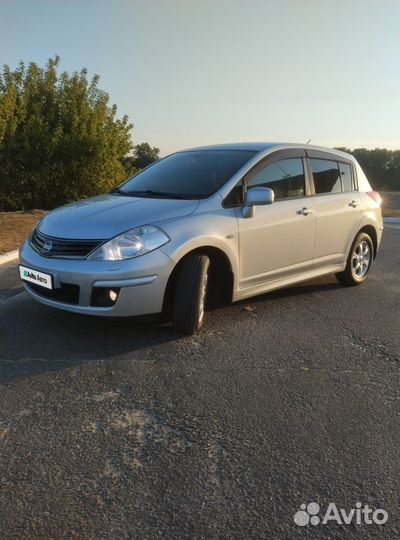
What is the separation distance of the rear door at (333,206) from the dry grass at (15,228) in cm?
495

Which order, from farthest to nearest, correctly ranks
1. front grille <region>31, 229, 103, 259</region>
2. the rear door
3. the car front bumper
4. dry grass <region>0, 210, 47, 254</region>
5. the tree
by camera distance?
the tree → dry grass <region>0, 210, 47, 254</region> → the rear door → front grille <region>31, 229, 103, 259</region> → the car front bumper

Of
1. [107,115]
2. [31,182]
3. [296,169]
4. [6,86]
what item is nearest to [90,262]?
[296,169]

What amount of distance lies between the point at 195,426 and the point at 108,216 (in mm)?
1978

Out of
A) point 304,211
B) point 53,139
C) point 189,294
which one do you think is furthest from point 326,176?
point 53,139

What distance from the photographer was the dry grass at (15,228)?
8.56 m

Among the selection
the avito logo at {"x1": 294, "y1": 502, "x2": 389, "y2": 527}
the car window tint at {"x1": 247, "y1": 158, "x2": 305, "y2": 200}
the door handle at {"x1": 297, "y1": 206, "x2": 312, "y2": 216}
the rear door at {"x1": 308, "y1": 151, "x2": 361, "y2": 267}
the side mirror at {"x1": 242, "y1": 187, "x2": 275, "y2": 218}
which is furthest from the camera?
the rear door at {"x1": 308, "y1": 151, "x2": 361, "y2": 267}

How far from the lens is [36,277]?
4.14m

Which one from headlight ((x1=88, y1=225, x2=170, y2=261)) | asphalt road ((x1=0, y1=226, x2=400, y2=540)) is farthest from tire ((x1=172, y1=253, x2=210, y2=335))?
headlight ((x1=88, y1=225, x2=170, y2=261))

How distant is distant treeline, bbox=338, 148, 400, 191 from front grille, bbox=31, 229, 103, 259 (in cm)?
5829

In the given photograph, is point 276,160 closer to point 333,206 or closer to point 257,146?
point 257,146

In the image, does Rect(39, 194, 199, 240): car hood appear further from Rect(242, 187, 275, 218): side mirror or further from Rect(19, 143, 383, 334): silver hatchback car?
Rect(242, 187, 275, 218): side mirror

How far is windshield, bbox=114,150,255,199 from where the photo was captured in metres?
4.65

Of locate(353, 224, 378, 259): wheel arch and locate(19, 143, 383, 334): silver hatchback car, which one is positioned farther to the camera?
locate(353, 224, 378, 259): wheel arch

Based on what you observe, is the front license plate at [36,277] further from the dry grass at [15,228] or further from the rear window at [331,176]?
the dry grass at [15,228]
